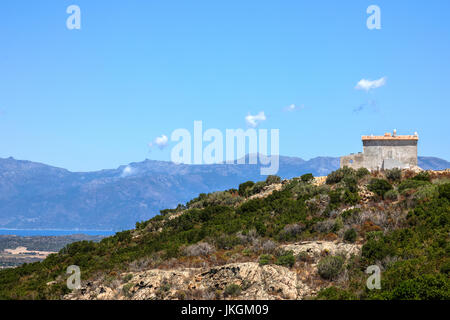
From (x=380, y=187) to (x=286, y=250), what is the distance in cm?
1290

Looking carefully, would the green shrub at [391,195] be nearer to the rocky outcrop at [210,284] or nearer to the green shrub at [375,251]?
the green shrub at [375,251]

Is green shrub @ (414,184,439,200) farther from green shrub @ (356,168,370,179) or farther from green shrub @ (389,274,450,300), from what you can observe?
green shrub @ (389,274,450,300)

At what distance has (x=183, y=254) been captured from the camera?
35.2m

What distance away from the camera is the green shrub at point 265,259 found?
30.4 metres

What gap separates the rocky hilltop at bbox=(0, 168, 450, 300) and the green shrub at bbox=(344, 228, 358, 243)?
0.06 metres

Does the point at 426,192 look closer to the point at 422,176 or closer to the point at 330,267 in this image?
the point at 422,176

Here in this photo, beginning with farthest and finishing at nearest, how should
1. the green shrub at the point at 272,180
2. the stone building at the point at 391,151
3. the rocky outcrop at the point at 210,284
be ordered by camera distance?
the green shrub at the point at 272,180 < the stone building at the point at 391,151 < the rocky outcrop at the point at 210,284

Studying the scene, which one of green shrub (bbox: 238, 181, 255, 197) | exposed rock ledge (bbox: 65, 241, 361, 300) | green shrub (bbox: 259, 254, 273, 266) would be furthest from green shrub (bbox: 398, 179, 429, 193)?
green shrub (bbox: 238, 181, 255, 197)

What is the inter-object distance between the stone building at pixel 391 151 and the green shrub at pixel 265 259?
2022 centimetres

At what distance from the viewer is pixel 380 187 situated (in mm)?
42219

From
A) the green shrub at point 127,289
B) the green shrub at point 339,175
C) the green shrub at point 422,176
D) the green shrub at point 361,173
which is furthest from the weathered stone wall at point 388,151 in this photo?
the green shrub at point 127,289

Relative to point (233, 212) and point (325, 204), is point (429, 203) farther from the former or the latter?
point (233, 212)
